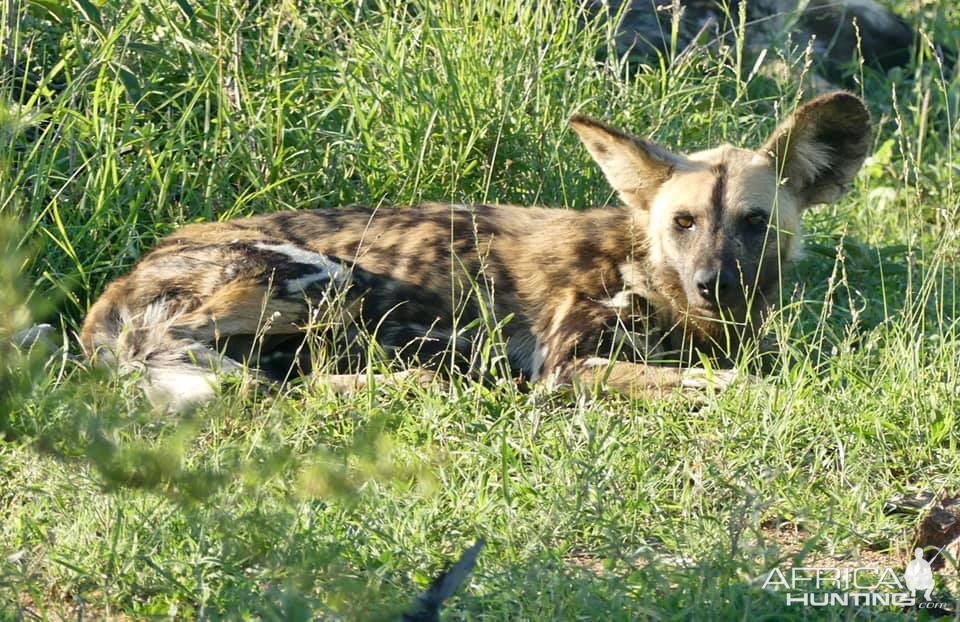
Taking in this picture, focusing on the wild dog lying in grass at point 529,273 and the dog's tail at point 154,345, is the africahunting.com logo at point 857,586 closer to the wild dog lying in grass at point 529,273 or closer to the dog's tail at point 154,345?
the wild dog lying in grass at point 529,273

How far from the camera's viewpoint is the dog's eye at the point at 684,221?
440 cm

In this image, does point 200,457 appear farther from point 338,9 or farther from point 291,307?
point 338,9

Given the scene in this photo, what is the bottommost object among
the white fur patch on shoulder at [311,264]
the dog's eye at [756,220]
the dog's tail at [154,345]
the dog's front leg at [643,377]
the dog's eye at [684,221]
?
the dog's tail at [154,345]

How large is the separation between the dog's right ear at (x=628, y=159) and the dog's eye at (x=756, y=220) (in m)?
0.37

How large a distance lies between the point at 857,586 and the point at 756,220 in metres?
2.00

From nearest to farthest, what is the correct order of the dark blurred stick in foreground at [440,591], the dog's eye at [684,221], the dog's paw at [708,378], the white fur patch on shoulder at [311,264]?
the dark blurred stick in foreground at [440,591] < the dog's paw at [708,378] < the white fur patch on shoulder at [311,264] < the dog's eye at [684,221]

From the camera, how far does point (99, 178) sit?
→ 4.54 meters

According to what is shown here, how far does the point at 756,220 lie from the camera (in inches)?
170

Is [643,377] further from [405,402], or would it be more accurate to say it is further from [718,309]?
[405,402]

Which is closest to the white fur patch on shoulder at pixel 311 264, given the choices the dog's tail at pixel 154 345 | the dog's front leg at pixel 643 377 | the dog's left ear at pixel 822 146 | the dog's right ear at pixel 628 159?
the dog's tail at pixel 154 345

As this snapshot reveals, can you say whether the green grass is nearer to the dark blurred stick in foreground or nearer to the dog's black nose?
the dark blurred stick in foreground

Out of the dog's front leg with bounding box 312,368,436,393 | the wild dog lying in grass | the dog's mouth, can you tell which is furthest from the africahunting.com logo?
the dog's mouth

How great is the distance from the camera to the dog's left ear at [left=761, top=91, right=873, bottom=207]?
14.0 ft

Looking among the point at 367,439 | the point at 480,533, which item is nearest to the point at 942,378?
the point at 480,533
